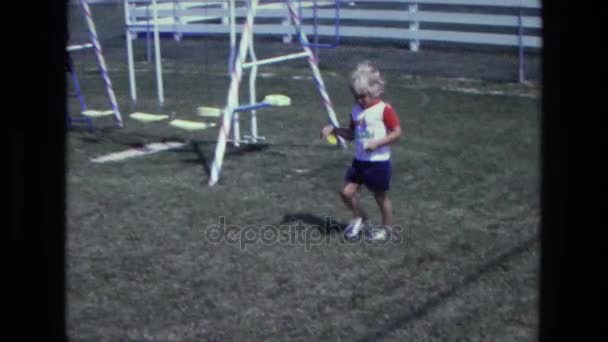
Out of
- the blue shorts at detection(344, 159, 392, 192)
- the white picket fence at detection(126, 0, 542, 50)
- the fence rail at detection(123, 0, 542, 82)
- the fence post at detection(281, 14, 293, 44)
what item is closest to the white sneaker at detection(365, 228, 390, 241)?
the blue shorts at detection(344, 159, 392, 192)

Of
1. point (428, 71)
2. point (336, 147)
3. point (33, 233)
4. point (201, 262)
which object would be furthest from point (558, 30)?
point (428, 71)

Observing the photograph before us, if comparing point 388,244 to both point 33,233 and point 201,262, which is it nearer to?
point 201,262

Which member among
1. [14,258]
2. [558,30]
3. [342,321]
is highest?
[558,30]

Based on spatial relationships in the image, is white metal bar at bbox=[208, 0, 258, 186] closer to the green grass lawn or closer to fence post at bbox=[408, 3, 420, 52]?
the green grass lawn

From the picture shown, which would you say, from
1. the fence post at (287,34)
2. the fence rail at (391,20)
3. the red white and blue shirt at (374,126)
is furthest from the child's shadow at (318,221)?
the fence post at (287,34)

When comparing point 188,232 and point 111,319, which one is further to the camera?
point 188,232

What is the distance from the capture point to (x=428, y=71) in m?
14.1

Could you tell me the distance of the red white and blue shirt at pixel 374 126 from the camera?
5.71 metres

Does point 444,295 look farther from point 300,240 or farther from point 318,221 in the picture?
point 318,221

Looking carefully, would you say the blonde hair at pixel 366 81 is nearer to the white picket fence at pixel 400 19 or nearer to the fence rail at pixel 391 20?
the fence rail at pixel 391 20

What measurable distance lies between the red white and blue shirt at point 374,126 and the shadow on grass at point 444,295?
3.23 ft

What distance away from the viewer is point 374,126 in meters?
5.72

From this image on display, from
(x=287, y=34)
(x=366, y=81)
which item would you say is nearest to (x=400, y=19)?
(x=287, y=34)

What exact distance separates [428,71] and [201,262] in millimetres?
A: 9278
